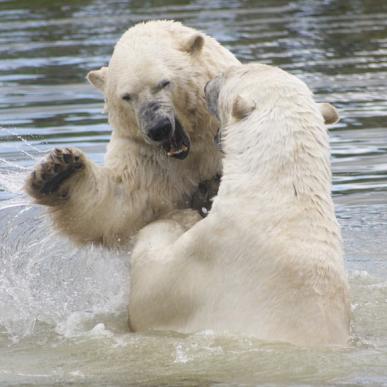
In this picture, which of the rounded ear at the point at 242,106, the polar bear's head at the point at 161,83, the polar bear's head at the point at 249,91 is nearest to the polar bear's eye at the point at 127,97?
the polar bear's head at the point at 161,83

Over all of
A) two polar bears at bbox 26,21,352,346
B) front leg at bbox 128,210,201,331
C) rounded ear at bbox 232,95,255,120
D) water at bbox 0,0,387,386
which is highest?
rounded ear at bbox 232,95,255,120

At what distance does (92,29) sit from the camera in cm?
1575

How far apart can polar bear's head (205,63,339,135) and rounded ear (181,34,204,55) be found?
0.34 metres

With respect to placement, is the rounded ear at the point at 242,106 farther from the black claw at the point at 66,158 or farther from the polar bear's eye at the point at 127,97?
the black claw at the point at 66,158

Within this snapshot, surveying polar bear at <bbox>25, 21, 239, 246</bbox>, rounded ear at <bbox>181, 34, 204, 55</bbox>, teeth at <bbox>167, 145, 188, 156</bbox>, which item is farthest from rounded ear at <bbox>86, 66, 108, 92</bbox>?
teeth at <bbox>167, 145, 188, 156</bbox>

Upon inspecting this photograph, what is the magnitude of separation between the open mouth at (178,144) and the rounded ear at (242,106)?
0.66 meters

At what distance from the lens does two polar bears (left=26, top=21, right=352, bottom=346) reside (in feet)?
20.9

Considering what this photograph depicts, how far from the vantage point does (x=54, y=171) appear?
6305 millimetres

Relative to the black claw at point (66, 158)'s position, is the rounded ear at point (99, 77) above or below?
above

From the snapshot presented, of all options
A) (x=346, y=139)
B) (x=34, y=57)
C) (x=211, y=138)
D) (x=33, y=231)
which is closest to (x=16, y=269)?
(x=33, y=231)

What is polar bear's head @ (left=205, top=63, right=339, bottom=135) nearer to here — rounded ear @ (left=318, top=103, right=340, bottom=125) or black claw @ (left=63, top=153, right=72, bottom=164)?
rounded ear @ (left=318, top=103, right=340, bottom=125)

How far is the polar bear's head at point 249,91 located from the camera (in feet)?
19.7

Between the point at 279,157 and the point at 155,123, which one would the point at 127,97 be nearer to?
the point at 155,123

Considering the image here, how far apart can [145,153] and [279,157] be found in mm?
1147
